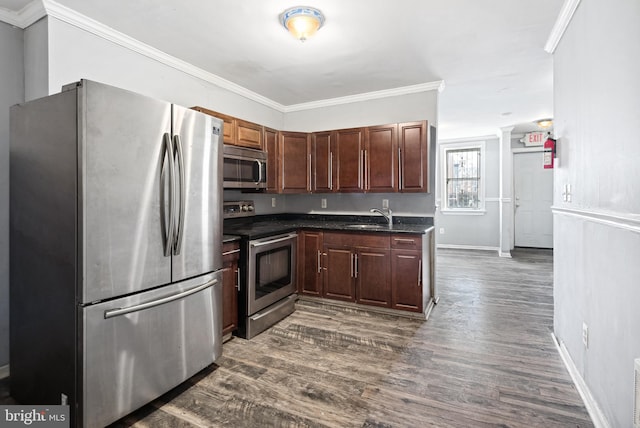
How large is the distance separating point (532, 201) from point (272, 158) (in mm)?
6590

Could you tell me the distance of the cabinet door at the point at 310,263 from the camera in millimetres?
3941

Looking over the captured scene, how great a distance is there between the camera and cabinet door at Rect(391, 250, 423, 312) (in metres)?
3.44

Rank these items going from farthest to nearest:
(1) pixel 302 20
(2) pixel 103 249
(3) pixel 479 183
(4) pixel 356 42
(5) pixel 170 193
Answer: (3) pixel 479 183 → (4) pixel 356 42 → (1) pixel 302 20 → (5) pixel 170 193 → (2) pixel 103 249

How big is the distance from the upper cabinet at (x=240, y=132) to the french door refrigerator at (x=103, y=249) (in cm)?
103

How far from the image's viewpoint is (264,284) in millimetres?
3191

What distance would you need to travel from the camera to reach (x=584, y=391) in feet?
6.66

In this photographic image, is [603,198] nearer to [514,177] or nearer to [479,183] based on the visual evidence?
[479,183]

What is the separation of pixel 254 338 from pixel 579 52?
333cm

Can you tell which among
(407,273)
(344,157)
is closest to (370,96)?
(344,157)

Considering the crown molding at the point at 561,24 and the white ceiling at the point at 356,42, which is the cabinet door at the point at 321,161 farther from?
the crown molding at the point at 561,24

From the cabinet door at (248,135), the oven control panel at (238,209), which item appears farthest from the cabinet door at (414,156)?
the oven control panel at (238,209)

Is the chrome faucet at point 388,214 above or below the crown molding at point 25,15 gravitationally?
below

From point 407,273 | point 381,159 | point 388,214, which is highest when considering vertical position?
point 381,159

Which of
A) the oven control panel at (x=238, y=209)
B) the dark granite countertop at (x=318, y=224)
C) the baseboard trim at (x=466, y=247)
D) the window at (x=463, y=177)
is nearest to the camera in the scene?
the dark granite countertop at (x=318, y=224)
